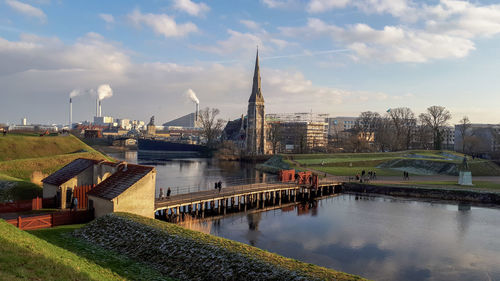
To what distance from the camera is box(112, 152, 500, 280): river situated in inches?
933

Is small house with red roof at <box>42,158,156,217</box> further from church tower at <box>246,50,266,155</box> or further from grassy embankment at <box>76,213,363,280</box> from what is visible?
church tower at <box>246,50,266,155</box>

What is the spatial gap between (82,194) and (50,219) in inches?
222

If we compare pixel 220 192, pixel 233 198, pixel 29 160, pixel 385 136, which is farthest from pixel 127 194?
pixel 385 136

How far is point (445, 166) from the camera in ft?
222

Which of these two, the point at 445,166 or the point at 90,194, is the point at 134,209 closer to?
the point at 90,194

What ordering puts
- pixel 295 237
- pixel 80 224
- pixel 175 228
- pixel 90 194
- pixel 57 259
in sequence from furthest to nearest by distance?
1. pixel 295 237
2. pixel 90 194
3. pixel 80 224
4. pixel 175 228
5. pixel 57 259

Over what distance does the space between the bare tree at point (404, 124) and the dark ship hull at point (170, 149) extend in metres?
64.0

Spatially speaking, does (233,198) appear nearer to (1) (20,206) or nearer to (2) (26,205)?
(2) (26,205)

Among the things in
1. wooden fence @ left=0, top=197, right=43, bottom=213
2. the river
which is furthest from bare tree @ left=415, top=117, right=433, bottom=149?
wooden fence @ left=0, top=197, right=43, bottom=213

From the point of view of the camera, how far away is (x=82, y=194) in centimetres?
3012

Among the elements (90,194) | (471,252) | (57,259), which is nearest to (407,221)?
(471,252)

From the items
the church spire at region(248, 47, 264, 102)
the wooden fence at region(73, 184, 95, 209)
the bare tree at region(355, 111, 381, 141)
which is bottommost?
the wooden fence at region(73, 184, 95, 209)

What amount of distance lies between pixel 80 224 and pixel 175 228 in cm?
761

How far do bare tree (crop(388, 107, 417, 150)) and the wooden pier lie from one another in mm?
64674
